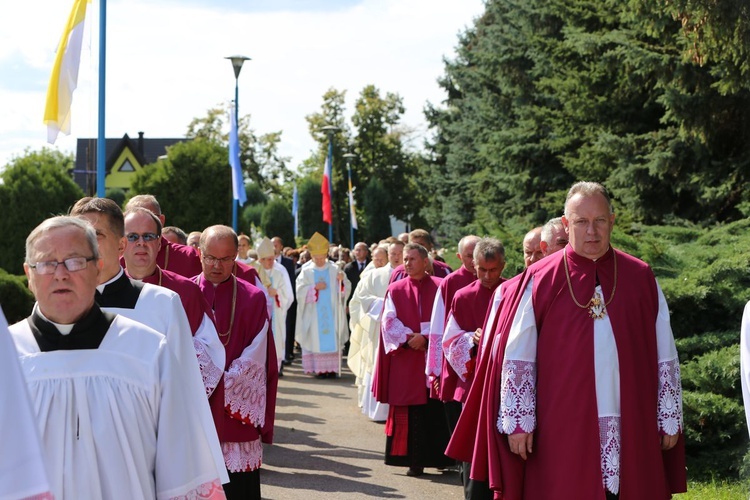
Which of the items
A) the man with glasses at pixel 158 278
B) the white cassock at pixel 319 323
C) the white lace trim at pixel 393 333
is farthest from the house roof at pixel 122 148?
the man with glasses at pixel 158 278

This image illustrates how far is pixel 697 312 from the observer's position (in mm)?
9727

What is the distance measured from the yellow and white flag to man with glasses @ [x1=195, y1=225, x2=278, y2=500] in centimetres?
512

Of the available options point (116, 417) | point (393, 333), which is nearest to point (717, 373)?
point (393, 333)

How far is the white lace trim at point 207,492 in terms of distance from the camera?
13.6 ft

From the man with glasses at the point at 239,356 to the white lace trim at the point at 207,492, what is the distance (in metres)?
3.31

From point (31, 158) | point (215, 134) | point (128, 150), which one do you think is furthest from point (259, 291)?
point (128, 150)

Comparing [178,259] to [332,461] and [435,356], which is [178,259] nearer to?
[435,356]

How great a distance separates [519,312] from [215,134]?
65.8 meters

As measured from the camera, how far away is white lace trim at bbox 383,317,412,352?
35.1ft

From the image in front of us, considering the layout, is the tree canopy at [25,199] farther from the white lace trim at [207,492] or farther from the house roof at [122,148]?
the house roof at [122,148]

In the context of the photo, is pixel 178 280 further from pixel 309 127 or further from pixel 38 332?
pixel 309 127

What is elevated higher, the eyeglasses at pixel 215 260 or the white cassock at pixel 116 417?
the eyeglasses at pixel 215 260

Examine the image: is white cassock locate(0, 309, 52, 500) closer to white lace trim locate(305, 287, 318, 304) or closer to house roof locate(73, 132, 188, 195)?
white lace trim locate(305, 287, 318, 304)

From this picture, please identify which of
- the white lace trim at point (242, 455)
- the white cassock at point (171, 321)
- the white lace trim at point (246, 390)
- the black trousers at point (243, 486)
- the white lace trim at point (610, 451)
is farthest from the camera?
the black trousers at point (243, 486)
